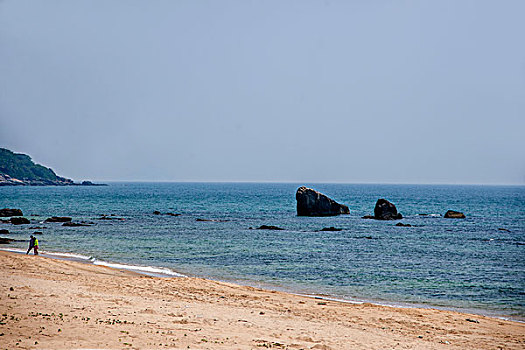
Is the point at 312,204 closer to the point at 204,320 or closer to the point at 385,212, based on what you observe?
the point at 385,212

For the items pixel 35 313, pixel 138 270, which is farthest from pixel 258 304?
pixel 138 270

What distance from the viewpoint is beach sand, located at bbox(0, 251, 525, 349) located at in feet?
41.9

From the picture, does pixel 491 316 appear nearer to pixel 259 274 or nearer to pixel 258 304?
pixel 258 304

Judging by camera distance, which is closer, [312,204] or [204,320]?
[204,320]

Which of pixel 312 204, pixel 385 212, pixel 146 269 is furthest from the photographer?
pixel 312 204

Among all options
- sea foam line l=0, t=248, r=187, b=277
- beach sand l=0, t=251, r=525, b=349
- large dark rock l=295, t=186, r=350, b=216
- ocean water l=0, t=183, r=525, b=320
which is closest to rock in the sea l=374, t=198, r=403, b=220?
large dark rock l=295, t=186, r=350, b=216

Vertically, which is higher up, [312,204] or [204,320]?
[312,204]

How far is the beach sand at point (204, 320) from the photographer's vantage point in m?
12.8

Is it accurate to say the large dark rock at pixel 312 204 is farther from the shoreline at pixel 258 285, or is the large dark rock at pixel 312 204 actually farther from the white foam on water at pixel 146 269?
the white foam on water at pixel 146 269

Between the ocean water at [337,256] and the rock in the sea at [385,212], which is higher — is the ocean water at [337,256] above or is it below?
below

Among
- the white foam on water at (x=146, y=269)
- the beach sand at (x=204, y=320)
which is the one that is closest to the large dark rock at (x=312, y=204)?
the white foam on water at (x=146, y=269)

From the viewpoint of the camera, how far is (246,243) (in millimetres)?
44312

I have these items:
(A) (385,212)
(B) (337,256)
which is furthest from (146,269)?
(A) (385,212)

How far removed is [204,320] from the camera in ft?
51.5
